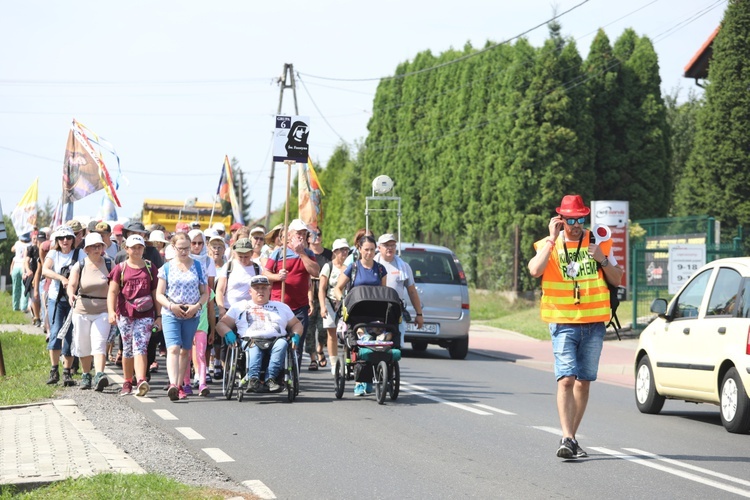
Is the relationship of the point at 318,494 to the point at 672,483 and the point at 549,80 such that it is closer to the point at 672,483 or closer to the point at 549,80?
the point at 672,483

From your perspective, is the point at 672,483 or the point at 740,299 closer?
the point at 672,483

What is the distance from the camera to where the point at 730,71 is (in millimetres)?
33688

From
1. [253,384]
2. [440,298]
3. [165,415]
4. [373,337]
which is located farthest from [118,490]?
[440,298]

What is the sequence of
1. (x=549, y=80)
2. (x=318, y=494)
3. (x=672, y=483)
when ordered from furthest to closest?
1. (x=549, y=80)
2. (x=672, y=483)
3. (x=318, y=494)

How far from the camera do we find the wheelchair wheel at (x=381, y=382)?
1347 centimetres

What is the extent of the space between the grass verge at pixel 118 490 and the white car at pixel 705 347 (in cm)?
575

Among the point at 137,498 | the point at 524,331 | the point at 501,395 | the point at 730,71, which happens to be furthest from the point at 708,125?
the point at 137,498

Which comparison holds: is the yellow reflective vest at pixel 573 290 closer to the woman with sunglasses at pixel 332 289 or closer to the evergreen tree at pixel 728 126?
the woman with sunglasses at pixel 332 289

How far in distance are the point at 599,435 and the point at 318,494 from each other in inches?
164

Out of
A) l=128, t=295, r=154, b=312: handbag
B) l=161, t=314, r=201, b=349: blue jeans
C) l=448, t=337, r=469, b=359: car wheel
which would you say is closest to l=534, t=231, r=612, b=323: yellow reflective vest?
l=161, t=314, r=201, b=349: blue jeans

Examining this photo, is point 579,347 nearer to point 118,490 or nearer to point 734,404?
point 734,404

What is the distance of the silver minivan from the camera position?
20.9m

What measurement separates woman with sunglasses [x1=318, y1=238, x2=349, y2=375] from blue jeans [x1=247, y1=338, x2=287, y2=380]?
227 centimetres

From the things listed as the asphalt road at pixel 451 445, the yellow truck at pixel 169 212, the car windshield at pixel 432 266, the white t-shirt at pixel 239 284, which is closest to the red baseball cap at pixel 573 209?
the asphalt road at pixel 451 445
